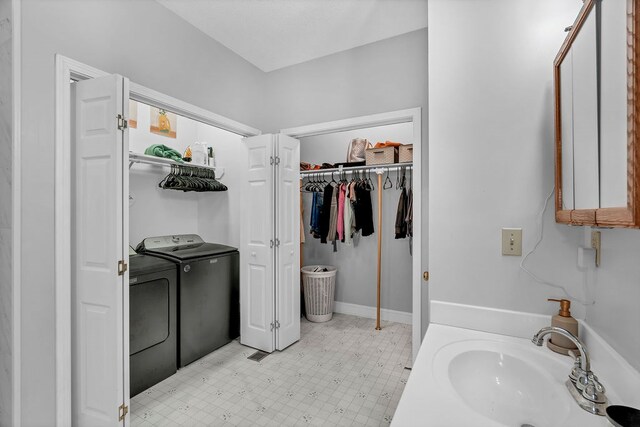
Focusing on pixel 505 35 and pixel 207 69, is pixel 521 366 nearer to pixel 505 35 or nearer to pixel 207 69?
pixel 505 35

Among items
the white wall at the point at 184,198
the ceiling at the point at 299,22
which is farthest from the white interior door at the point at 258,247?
the ceiling at the point at 299,22

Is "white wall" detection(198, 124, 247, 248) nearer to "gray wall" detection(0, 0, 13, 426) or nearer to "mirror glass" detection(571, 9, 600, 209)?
"gray wall" detection(0, 0, 13, 426)

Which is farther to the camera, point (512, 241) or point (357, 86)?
point (357, 86)

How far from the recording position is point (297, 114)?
3.09 m

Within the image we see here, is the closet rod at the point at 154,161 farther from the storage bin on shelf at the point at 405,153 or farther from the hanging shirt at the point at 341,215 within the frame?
the storage bin on shelf at the point at 405,153

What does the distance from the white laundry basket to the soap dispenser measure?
2571 millimetres

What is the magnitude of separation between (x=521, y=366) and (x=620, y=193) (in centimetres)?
75

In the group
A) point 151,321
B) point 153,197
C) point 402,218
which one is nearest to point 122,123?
point 151,321

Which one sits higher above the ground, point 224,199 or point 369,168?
point 369,168

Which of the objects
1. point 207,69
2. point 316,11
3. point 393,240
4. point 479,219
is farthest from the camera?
point 393,240

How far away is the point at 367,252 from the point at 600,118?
3142mm

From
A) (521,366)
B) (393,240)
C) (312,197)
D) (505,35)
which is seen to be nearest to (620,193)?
(521,366)

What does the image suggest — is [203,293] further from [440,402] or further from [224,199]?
[440,402]

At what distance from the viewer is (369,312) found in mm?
3832
